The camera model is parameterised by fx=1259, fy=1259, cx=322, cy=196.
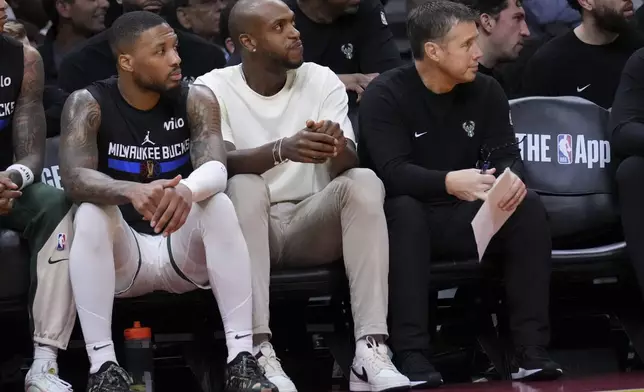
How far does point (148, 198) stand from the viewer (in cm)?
397

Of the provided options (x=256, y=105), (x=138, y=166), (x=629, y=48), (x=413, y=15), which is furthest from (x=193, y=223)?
(x=629, y=48)

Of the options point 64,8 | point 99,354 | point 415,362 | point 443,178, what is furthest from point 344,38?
point 99,354

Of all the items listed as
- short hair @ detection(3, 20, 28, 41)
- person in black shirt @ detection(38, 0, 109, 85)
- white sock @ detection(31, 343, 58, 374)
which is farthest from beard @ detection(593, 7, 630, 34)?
white sock @ detection(31, 343, 58, 374)

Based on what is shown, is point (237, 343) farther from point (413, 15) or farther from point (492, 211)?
point (413, 15)

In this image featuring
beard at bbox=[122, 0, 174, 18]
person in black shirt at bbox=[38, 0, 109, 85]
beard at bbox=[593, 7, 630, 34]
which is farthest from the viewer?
person in black shirt at bbox=[38, 0, 109, 85]

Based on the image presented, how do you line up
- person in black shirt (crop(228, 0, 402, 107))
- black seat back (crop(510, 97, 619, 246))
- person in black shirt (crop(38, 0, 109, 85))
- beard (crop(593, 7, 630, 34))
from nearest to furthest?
black seat back (crop(510, 97, 619, 246)) < person in black shirt (crop(228, 0, 402, 107)) < beard (crop(593, 7, 630, 34)) < person in black shirt (crop(38, 0, 109, 85))

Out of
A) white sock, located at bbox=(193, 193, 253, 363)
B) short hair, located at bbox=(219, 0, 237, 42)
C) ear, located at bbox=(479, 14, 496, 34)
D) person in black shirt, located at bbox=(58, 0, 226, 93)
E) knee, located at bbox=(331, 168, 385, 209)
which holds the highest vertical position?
short hair, located at bbox=(219, 0, 237, 42)

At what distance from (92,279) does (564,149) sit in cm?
203

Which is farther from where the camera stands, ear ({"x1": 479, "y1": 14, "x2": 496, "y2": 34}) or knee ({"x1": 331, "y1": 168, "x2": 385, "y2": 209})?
ear ({"x1": 479, "y1": 14, "x2": 496, "y2": 34})

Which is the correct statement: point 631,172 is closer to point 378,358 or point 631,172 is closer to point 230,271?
point 378,358

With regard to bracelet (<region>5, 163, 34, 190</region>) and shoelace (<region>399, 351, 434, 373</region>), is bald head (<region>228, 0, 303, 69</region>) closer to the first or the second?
bracelet (<region>5, 163, 34, 190</region>)

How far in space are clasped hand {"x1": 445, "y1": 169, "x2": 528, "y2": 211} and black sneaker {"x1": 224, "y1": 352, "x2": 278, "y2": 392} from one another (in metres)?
0.95

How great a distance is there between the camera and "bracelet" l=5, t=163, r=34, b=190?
4312mm

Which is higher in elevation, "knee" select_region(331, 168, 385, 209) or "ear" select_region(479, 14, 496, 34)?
"ear" select_region(479, 14, 496, 34)
